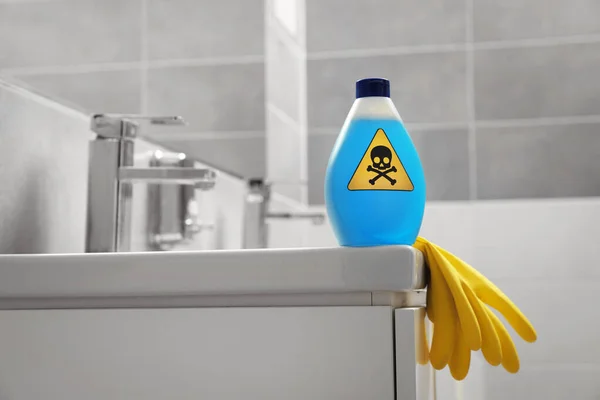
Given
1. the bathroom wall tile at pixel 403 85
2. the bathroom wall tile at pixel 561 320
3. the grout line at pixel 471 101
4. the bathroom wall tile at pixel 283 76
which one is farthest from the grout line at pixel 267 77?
the bathroom wall tile at pixel 561 320

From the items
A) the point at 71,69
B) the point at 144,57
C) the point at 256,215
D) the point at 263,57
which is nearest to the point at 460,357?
the point at 71,69

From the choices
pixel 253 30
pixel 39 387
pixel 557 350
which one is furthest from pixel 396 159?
pixel 557 350

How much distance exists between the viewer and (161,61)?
145 cm

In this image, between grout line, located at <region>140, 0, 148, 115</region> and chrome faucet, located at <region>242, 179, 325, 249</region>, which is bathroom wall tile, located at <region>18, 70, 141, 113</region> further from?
chrome faucet, located at <region>242, 179, 325, 249</region>

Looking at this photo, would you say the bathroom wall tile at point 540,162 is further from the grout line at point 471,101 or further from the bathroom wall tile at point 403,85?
the bathroom wall tile at point 403,85

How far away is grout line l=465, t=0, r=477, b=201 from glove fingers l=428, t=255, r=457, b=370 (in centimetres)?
167

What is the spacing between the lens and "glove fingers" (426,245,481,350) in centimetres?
73

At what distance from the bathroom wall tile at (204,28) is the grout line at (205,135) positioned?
14cm

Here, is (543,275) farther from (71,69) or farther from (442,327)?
(442,327)

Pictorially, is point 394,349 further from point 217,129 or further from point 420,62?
point 420,62

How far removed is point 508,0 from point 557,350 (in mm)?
986

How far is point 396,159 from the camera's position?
0.82 metres

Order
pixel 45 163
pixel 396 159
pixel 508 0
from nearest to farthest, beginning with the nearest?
pixel 396 159 → pixel 45 163 → pixel 508 0

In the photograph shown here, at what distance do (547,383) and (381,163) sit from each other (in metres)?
1.65
